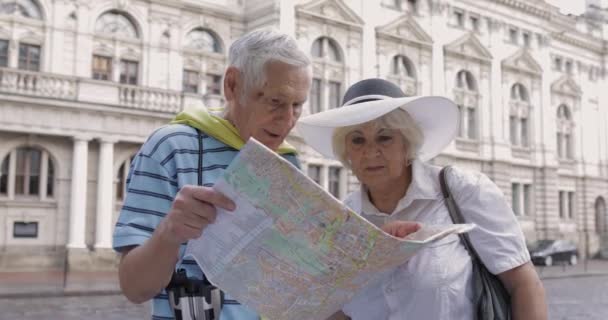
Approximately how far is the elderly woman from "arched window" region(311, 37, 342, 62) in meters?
26.4

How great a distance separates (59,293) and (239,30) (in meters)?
15.4

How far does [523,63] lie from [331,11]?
50.4 feet

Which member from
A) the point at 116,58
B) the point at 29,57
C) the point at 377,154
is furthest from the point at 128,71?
the point at 377,154

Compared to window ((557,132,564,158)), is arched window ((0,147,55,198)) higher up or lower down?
lower down

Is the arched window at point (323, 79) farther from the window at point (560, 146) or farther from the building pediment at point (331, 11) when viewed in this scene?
the window at point (560, 146)

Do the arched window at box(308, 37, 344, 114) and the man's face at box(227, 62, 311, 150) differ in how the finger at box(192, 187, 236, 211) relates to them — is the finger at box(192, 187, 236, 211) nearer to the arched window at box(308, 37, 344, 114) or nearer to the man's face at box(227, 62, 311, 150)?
the man's face at box(227, 62, 311, 150)

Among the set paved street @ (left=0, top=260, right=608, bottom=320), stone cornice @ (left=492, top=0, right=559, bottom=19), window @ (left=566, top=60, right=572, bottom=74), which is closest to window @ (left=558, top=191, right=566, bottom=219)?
window @ (left=566, top=60, right=572, bottom=74)

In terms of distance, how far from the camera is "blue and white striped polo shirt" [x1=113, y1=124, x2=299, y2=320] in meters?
2.16

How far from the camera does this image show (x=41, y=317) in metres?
12.3

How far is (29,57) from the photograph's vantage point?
74.0 ft

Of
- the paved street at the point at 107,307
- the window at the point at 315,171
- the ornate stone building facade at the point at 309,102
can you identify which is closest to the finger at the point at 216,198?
the paved street at the point at 107,307

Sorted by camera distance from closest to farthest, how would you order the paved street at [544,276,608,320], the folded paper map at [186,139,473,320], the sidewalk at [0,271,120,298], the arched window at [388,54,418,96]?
the folded paper map at [186,139,473,320], the paved street at [544,276,608,320], the sidewalk at [0,271,120,298], the arched window at [388,54,418,96]

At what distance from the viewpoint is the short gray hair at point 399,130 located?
2.71 meters

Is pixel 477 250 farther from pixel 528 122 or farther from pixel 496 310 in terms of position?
pixel 528 122
